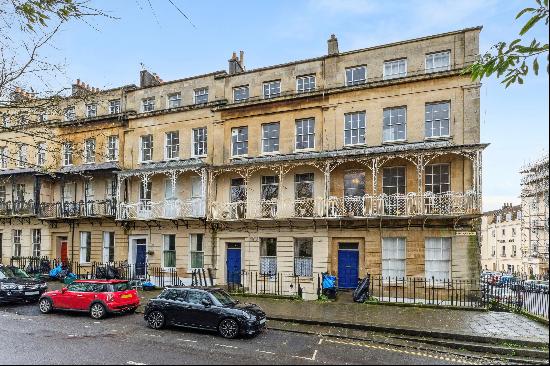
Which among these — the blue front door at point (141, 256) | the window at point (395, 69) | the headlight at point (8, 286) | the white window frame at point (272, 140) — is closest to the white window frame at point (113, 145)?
the blue front door at point (141, 256)

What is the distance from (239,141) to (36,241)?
1732 cm

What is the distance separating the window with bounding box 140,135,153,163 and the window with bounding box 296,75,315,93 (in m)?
10.1

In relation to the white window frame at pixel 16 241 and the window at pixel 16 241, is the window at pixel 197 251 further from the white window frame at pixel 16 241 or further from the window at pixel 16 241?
the window at pixel 16 241

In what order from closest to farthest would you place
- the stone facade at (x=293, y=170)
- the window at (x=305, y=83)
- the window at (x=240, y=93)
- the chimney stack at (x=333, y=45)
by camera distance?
the stone facade at (x=293, y=170), the chimney stack at (x=333, y=45), the window at (x=305, y=83), the window at (x=240, y=93)

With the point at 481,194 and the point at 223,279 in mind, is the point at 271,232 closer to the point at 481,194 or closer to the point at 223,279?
the point at 223,279

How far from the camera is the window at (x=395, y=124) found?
19.6m

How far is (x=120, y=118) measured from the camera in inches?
1021

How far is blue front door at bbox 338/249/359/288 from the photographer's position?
65.4 feet

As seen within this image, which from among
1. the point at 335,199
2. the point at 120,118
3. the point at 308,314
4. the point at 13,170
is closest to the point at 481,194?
the point at 335,199

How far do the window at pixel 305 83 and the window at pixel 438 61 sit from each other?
5.88 m

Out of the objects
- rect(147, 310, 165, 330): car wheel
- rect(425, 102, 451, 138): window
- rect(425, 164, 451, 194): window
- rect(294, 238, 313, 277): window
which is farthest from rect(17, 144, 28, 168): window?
rect(425, 102, 451, 138): window

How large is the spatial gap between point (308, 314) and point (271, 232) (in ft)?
21.7

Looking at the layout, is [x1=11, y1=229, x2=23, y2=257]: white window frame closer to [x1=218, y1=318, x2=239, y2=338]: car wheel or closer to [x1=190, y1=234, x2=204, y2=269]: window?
[x1=190, y1=234, x2=204, y2=269]: window

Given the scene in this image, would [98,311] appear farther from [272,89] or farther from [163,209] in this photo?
[272,89]
